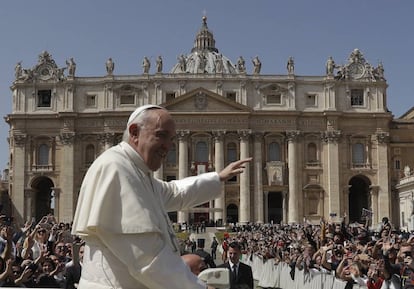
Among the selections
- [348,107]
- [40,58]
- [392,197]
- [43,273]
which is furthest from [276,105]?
[43,273]

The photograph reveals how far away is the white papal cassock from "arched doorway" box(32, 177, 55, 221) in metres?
65.1

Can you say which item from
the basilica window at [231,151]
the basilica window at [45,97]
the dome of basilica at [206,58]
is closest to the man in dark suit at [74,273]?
the basilica window at [231,151]

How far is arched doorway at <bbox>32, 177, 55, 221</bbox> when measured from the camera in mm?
66250

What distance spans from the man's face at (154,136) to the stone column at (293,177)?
200 feet

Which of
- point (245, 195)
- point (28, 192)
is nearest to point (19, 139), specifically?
point (28, 192)

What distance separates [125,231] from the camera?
269cm

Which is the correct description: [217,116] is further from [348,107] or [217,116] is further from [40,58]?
[40,58]

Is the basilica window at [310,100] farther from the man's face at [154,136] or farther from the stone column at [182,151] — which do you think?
the man's face at [154,136]

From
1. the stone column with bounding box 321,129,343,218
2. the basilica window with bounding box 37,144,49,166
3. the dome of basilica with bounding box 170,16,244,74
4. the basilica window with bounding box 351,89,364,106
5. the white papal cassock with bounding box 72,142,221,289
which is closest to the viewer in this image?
the white papal cassock with bounding box 72,142,221,289

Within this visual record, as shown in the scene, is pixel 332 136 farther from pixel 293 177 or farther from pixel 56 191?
pixel 56 191

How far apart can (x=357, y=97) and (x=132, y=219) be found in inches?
2623

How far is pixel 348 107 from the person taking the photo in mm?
66250

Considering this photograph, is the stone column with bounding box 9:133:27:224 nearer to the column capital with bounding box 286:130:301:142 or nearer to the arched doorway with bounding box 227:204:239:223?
the arched doorway with bounding box 227:204:239:223

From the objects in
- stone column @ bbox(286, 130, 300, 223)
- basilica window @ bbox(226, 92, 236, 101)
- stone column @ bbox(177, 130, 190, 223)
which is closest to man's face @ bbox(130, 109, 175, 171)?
stone column @ bbox(177, 130, 190, 223)
